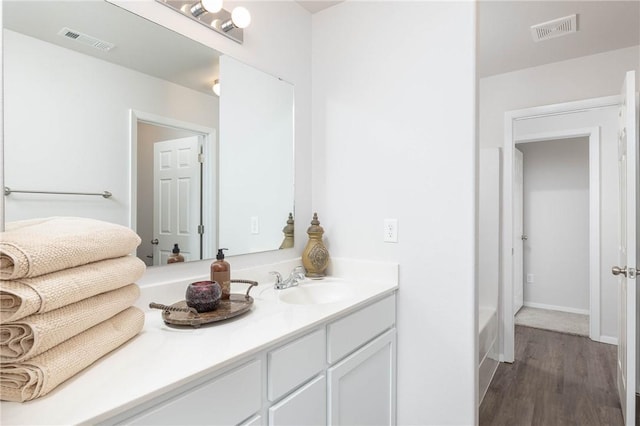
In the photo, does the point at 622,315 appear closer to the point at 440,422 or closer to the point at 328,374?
the point at 440,422

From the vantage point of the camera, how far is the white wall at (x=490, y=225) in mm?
3021

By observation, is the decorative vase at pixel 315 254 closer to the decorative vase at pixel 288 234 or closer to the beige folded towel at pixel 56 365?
the decorative vase at pixel 288 234

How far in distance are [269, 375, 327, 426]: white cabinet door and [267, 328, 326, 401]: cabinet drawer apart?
29 mm

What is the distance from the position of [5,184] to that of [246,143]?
966 mm

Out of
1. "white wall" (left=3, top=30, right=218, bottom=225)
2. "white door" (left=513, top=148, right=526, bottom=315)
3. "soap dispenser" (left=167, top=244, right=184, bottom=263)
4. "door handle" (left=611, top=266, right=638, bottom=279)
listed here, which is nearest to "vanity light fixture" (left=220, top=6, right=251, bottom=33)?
"white wall" (left=3, top=30, right=218, bottom=225)

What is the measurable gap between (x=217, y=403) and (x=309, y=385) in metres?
0.40

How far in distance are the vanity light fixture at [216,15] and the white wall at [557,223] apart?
4044mm

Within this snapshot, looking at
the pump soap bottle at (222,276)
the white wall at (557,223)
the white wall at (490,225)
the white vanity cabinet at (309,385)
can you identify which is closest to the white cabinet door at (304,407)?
the white vanity cabinet at (309,385)

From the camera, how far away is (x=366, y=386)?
151cm

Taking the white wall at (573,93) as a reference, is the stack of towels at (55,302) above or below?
below

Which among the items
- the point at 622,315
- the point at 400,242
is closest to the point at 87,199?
the point at 400,242

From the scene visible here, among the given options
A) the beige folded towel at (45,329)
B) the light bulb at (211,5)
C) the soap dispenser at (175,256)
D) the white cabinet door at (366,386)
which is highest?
the light bulb at (211,5)

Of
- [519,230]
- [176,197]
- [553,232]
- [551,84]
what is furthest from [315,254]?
[553,232]

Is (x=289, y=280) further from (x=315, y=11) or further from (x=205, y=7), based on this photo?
(x=315, y=11)
